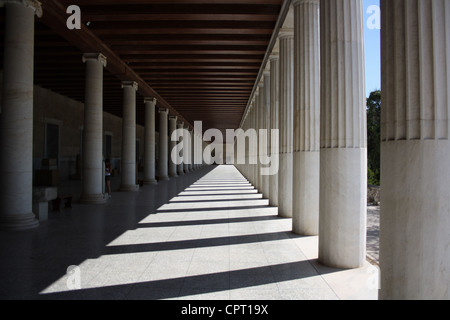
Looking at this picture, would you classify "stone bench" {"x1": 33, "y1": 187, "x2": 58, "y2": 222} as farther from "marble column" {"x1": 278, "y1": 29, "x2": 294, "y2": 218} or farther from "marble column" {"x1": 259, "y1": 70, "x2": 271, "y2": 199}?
"marble column" {"x1": 259, "y1": 70, "x2": 271, "y2": 199}

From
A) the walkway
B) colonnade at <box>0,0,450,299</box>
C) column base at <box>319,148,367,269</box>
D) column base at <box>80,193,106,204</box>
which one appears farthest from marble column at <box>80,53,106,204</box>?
column base at <box>319,148,367,269</box>

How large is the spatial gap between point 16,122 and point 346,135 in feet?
32.7

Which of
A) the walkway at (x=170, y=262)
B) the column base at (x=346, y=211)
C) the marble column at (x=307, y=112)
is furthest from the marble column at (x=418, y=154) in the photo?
the marble column at (x=307, y=112)

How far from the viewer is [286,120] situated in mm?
13305

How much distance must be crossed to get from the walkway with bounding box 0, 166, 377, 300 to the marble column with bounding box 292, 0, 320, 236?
0.84 meters

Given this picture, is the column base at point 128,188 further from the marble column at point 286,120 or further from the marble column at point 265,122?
the marble column at point 286,120

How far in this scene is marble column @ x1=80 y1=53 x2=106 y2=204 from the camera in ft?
56.2

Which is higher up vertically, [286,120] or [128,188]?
[286,120]

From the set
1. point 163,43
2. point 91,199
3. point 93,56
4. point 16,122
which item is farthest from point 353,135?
point 93,56

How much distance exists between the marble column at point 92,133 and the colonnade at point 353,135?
5.72 meters

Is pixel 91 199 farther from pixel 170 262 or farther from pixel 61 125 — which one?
pixel 61 125

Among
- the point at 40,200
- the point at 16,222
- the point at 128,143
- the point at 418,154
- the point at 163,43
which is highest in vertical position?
the point at 163,43

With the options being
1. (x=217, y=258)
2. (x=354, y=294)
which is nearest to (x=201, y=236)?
(x=217, y=258)

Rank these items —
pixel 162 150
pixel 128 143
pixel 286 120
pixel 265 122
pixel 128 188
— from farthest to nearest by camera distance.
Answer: pixel 162 150 → pixel 128 143 → pixel 128 188 → pixel 265 122 → pixel 286 120
